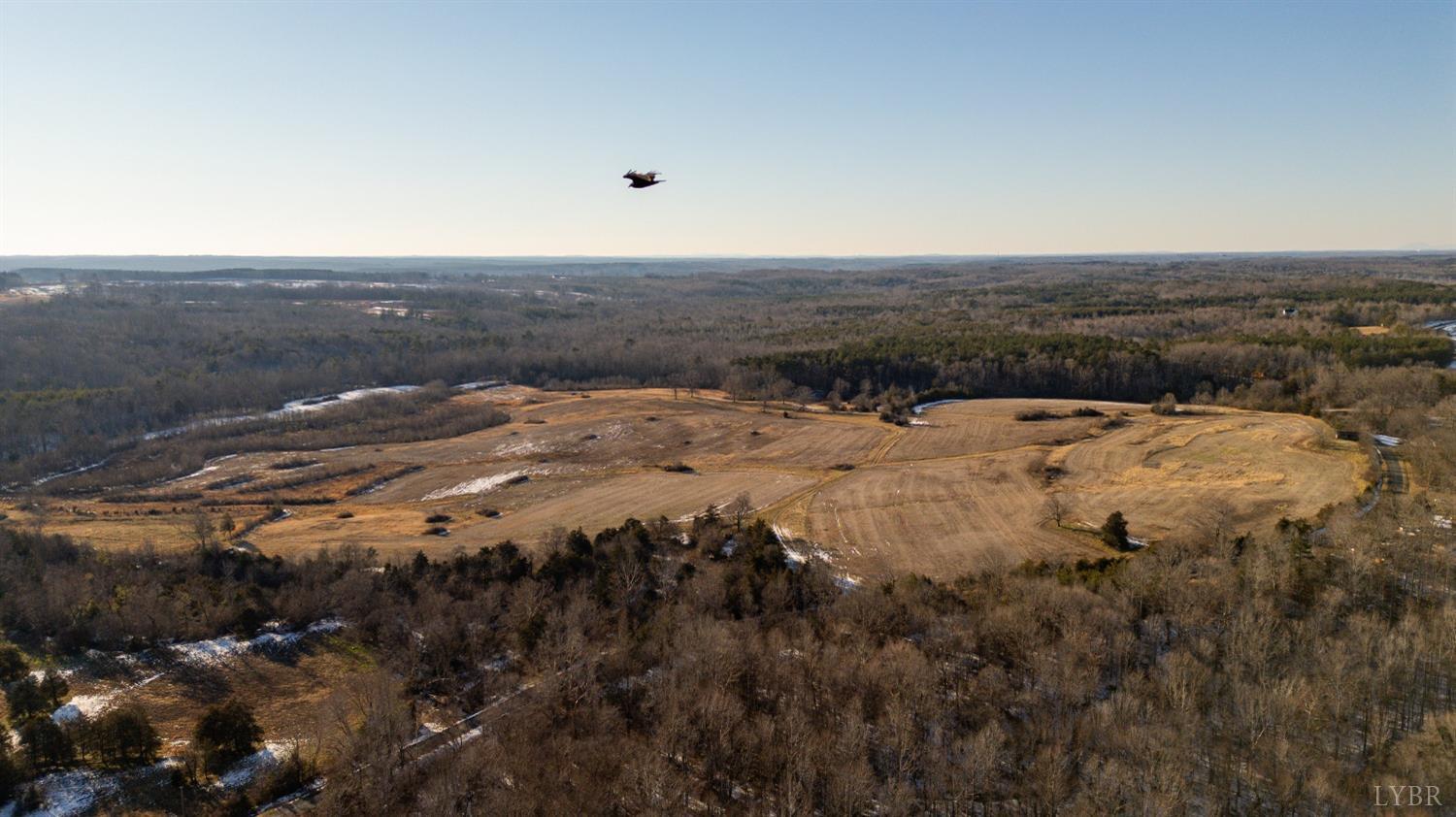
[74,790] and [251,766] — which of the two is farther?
[251,766]

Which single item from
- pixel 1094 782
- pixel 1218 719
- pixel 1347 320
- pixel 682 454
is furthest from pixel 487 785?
pixel 1347 320

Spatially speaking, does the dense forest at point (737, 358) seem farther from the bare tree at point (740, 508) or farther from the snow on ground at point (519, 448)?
the bare tree at point (740, 508)

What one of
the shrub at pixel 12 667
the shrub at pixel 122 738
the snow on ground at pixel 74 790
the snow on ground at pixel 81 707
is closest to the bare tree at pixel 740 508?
the shrub at pixel 122 738

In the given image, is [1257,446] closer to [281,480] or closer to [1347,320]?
[1347,320]

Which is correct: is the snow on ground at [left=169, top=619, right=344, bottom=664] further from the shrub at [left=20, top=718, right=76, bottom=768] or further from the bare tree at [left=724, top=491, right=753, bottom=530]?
the bare tree at [left=724, top=491, right=753, bottom=530]

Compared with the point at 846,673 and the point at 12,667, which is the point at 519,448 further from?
the point at 846,673

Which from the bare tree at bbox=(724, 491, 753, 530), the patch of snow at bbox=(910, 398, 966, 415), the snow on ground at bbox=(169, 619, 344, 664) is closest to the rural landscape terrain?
the snow on ground at bbox=(169, 619, 344, 664)

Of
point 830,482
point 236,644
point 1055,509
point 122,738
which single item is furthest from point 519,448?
point 122,738
